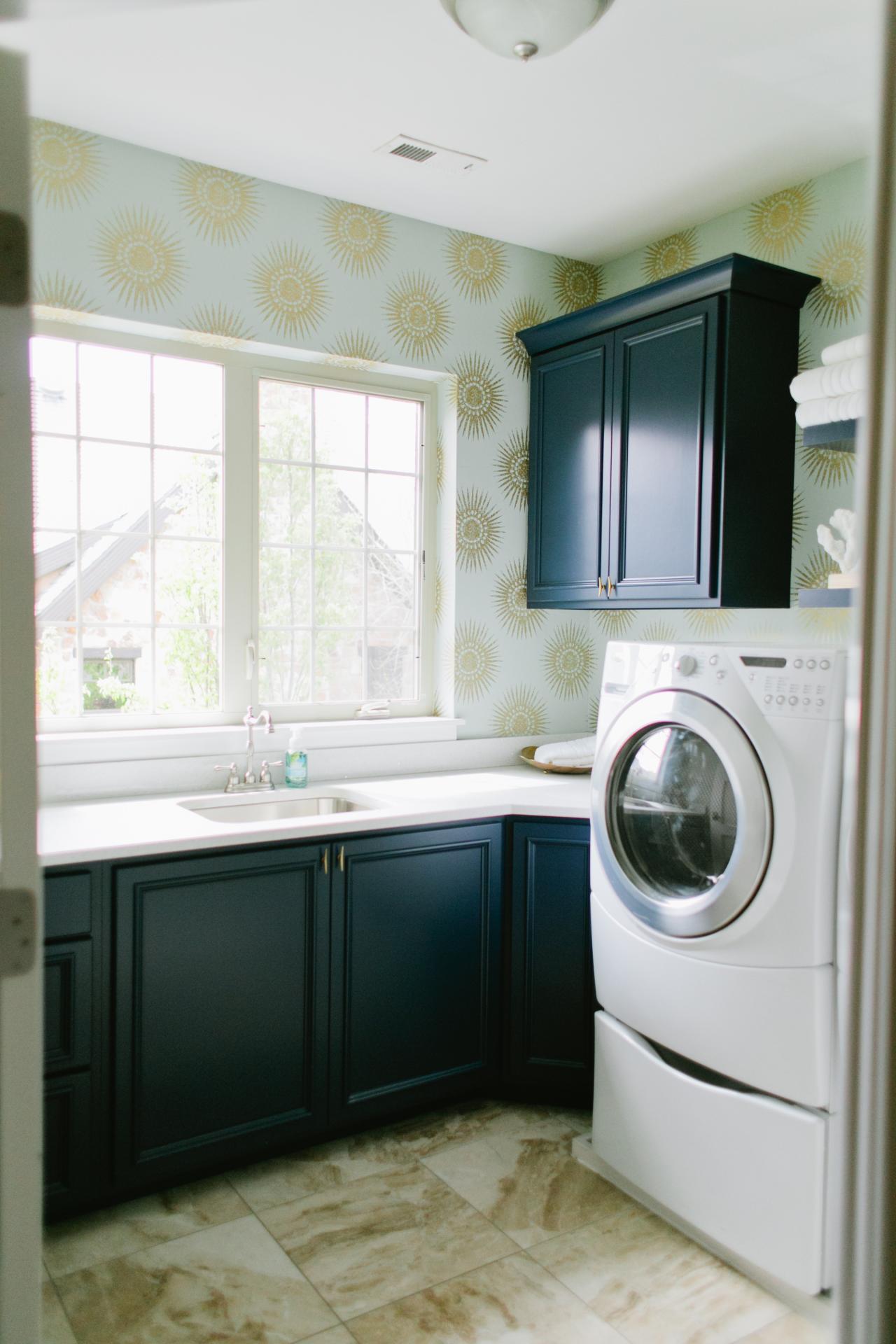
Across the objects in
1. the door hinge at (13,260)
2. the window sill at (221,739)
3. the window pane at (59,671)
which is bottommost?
the window sill at (221,739)

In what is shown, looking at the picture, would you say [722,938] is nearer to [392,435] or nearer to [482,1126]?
[482,1126]

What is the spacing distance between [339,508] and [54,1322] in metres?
2.24

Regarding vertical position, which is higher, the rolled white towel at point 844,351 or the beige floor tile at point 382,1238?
the rolled white towel at point 844,351

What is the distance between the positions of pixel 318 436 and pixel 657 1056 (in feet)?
6.75

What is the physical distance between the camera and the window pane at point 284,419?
3.06 m

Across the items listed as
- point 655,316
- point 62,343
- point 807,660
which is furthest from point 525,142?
point 807,660

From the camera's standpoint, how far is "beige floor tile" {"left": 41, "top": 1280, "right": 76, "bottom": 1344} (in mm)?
1841

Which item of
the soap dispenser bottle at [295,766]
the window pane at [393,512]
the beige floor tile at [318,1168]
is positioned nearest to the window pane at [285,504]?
the window pane at [393,512]

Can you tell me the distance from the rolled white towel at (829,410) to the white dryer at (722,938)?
728 millimetres

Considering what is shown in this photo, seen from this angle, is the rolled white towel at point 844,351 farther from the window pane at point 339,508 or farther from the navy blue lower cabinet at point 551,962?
the window pane at point 339,508

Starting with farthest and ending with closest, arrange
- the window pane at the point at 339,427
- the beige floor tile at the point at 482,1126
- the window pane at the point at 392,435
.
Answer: the window pane at the point at 392,435, the window pane at the point at 339,427, the beige floor tile at the point at 482,1126

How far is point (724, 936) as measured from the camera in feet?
6.87

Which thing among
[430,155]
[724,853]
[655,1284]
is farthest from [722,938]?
[430,155]

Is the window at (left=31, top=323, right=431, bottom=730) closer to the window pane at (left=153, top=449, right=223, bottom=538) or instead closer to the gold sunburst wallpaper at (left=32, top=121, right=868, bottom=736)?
the window pane at (left=153, top=449, right=223, bottom=538)
